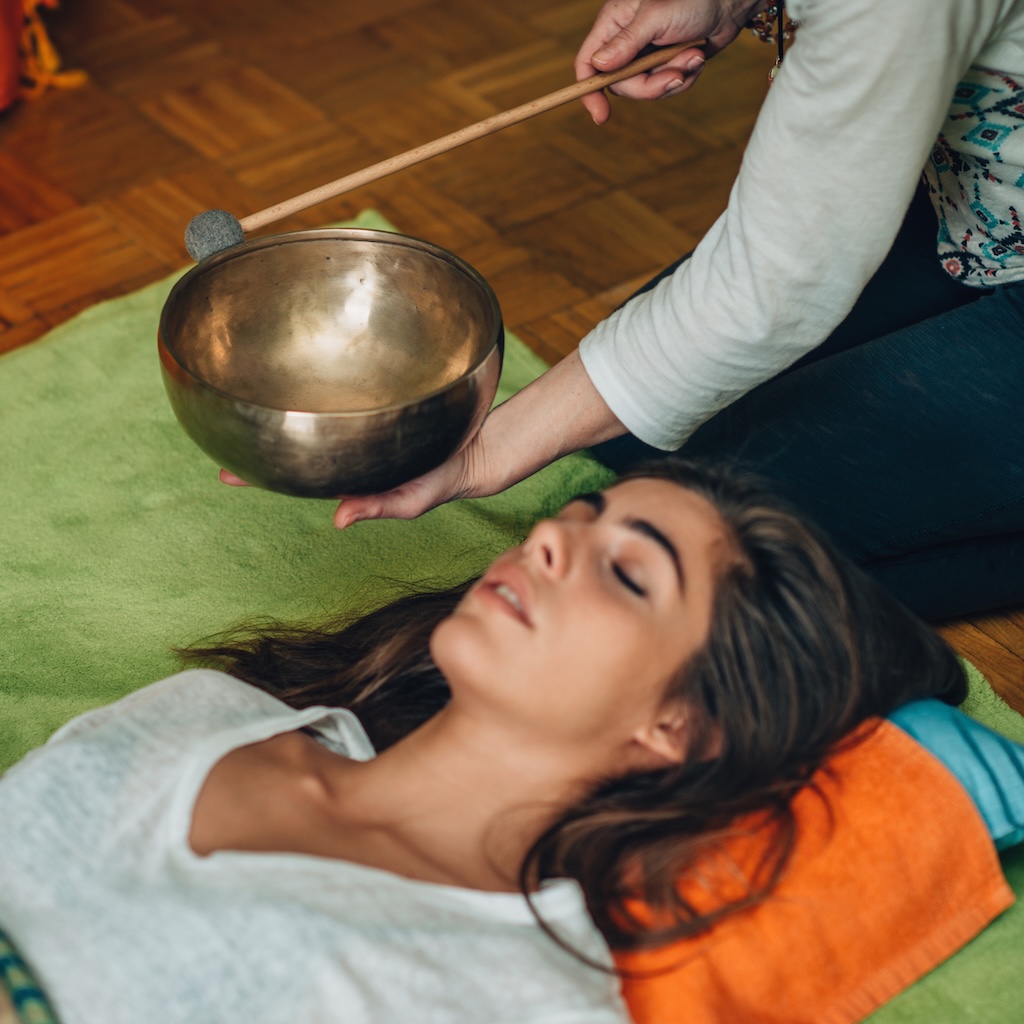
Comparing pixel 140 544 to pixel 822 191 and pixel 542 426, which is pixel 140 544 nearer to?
pixel 542 426

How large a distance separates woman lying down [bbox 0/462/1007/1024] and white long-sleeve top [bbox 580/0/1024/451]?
13 cm

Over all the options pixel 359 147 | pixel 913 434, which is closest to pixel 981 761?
pixel 913 434

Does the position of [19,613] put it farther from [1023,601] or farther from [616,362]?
[1023,601]

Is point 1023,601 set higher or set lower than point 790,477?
lower

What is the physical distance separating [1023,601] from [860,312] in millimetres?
401

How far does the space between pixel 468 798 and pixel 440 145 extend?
0.61 m

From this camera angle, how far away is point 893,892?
3.87ft

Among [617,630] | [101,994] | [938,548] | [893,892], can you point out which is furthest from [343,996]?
[938,548]

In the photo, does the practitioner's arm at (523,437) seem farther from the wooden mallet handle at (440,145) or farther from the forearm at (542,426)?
the wooden mallet handle at (440,145)

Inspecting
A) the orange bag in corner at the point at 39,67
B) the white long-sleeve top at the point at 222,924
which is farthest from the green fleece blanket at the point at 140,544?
the orange bag in corner at the point at 39,67

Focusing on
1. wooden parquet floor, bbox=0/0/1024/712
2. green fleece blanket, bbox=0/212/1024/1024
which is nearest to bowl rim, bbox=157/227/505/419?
green fleece blanket, bbox=0/212/1024/1024

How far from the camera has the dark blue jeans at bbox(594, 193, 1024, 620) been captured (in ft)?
4.74

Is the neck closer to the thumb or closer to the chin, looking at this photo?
the chin

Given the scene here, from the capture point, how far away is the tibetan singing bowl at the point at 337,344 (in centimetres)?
114
